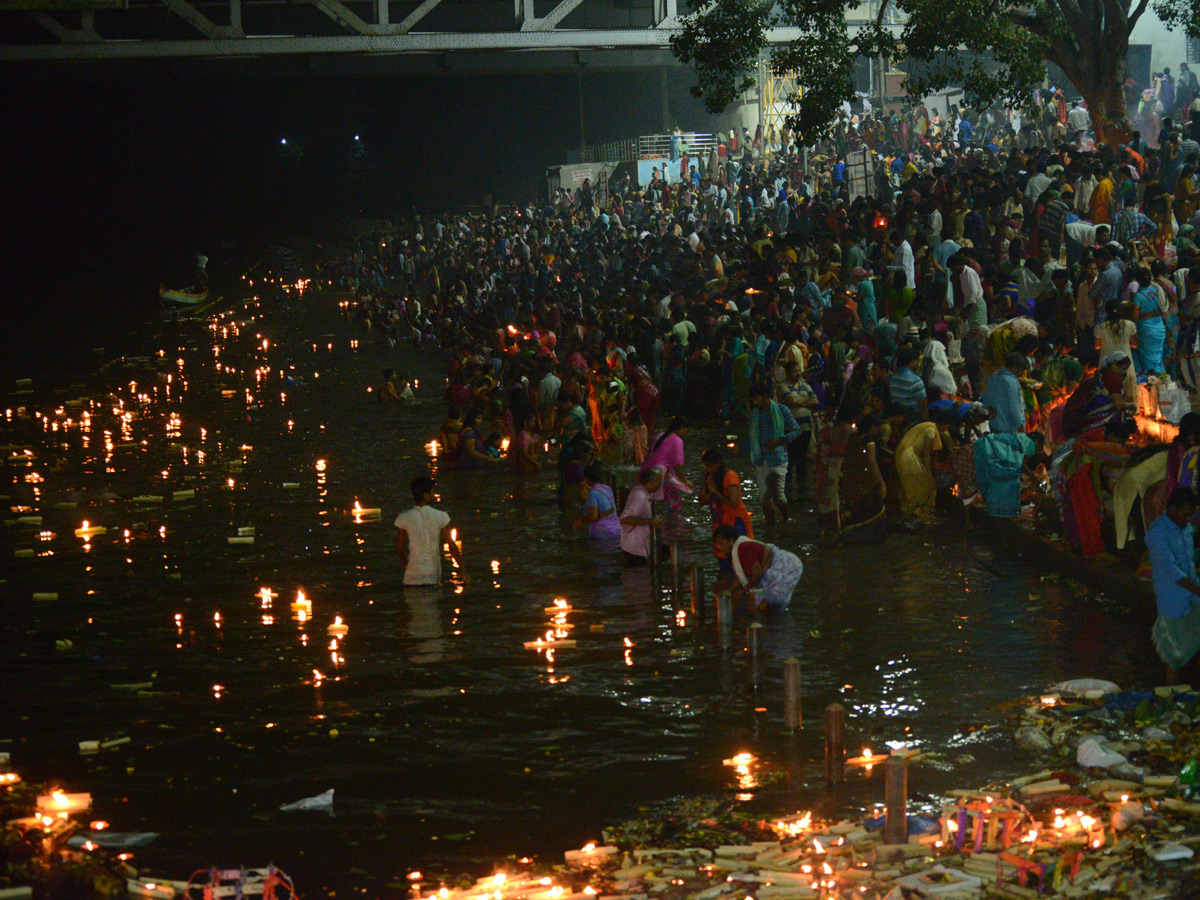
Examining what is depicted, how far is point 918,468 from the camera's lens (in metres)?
14.6

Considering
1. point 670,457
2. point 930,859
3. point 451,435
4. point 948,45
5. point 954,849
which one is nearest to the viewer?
point 930,859

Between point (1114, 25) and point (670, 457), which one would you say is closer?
point (670, 457)

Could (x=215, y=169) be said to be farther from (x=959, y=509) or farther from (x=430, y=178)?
(x=959, y=509)

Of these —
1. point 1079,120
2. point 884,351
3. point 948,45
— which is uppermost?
point 948,45

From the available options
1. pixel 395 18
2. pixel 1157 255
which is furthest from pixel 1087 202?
pixel 395 18

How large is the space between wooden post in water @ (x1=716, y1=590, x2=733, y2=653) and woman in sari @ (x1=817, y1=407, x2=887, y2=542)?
11.0 feet

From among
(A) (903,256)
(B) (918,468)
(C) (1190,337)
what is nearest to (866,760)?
(B) (918,468)

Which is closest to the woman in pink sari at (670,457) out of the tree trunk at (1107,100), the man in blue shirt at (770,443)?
the man in blue shirt at (770,443)

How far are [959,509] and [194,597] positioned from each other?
780 cm

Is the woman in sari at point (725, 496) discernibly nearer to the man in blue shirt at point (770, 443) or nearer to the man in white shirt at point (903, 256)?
the man in blue shirt at point (770, 443)

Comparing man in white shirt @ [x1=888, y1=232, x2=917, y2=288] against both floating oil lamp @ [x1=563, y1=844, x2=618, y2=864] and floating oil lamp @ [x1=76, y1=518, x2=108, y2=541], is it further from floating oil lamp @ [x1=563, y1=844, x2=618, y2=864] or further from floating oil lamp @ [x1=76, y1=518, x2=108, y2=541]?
floating oil lamp @ [x1=563, y1=844, x2=618, y2=864]

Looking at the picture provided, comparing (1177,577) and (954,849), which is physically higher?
(1177,577)

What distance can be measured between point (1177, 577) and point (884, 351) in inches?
343

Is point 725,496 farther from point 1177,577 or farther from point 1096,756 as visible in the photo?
point 1096,756
